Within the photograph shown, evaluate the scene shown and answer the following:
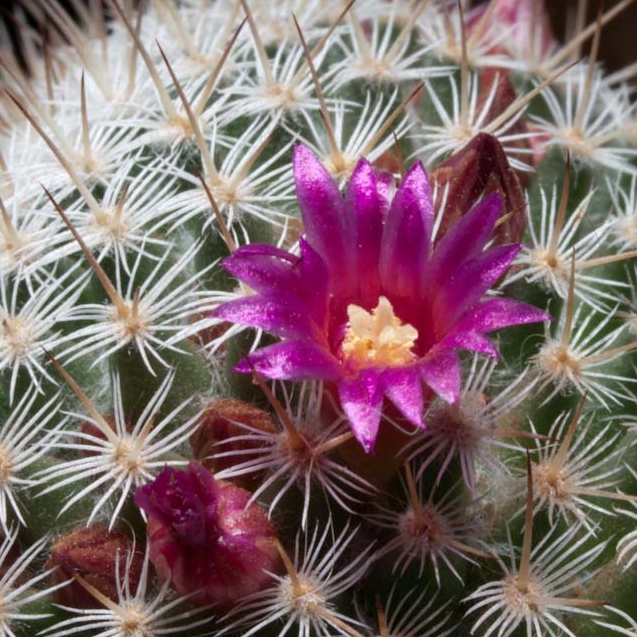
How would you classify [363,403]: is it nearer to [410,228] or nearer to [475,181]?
[410,228]

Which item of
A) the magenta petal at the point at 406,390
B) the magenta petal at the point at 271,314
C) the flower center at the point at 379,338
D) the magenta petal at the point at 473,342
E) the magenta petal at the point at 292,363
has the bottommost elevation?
the flower center at the point at 379,338

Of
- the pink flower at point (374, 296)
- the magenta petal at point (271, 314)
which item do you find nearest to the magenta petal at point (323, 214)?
the pink flower at point (374, 296)

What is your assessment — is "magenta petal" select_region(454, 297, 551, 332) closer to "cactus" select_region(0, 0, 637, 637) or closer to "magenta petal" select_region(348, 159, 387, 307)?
"cactus" select_region(0, 0, 637, 637)

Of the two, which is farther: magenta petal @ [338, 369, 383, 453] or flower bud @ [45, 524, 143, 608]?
flower bud @ [45, 524, 143, 608]

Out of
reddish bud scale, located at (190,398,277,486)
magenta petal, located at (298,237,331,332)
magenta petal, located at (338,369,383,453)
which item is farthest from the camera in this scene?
reddish bud scale, located at (190,398,277,486)

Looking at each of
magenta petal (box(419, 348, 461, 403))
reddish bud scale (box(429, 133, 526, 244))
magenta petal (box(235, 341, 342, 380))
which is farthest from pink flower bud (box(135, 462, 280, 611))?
reddish bud scale (box(429, 133, 526, 244))

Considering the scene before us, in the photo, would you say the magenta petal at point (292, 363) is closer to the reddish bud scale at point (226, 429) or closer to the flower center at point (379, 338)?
the flower center at point (379, 338)

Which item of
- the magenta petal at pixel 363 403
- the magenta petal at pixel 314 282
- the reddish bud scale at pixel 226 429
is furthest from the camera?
the reddish bud scale at pixel 226 429
